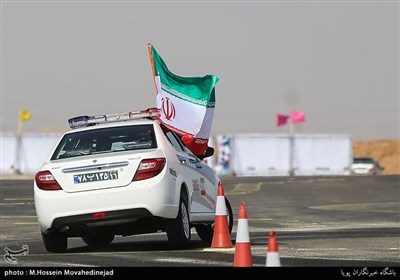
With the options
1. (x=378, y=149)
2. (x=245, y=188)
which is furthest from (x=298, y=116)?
(x=378, y=149)

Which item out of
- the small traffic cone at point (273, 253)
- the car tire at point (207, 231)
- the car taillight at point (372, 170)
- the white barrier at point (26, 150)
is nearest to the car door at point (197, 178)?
the car tire at point (207, 231)

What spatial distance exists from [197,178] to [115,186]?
6.34ft

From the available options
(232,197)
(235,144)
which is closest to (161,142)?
(232,197)

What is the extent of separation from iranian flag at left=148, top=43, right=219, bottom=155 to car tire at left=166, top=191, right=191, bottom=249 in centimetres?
174

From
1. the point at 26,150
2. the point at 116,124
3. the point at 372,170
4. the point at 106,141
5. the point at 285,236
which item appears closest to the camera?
the point at 106,141

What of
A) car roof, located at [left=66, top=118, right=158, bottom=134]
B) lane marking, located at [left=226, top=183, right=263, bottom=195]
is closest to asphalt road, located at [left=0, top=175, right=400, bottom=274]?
lane marking, located at [left=226, top=183, right=263, bottom=195]

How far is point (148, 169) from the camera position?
44.1 feet

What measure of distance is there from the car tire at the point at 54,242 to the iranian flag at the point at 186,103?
7.67 feet

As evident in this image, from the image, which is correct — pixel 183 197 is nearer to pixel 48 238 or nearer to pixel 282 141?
pixel 48 238

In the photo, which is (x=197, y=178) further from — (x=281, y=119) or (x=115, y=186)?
(x=281, y=119)

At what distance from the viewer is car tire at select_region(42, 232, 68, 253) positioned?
1409 centimetres

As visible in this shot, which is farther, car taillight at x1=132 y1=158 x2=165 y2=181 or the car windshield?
the car windshield

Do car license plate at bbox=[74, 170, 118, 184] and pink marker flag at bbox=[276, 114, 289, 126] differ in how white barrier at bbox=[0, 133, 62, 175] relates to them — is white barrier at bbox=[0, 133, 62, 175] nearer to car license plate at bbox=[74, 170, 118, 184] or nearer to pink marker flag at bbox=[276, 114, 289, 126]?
pink marker flag at bbox=[276, 114, 289, 126]

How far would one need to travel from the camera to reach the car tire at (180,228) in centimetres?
1384
